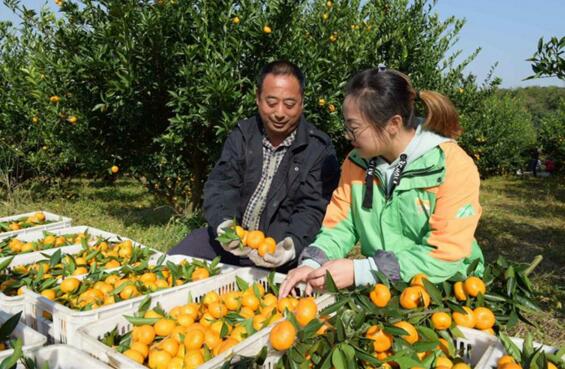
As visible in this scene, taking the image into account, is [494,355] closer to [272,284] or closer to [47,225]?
[272,284]

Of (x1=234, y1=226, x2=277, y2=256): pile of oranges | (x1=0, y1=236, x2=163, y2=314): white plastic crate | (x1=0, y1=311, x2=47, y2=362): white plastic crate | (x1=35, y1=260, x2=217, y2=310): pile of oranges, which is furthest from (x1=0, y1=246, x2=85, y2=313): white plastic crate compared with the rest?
(x1=234, y1=226, x2=277, y2=256): pile of oranges

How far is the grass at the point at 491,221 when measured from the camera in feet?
13.9

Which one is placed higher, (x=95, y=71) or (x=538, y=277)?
(x=95, y=71)

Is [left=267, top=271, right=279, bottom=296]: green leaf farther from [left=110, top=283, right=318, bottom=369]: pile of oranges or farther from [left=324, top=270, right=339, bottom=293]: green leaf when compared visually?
[left=324, top=270, right=339, bottom=293]: green leaf

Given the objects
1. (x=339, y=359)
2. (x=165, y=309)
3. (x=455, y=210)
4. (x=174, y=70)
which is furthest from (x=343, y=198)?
(x=174, y=70)

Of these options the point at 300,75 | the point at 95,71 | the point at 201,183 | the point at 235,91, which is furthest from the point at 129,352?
the point at 201,183

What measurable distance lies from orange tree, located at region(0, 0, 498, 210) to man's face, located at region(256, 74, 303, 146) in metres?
1.56

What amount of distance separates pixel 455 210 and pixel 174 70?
12.1ft

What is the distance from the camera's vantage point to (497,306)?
72.7 inches

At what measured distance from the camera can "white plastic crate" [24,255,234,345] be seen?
1818mm

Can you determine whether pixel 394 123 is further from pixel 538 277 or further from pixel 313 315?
pixel 538 277

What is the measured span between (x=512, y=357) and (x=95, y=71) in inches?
→ 179

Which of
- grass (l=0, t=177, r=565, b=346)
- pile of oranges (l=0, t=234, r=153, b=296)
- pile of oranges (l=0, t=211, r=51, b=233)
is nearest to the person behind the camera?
pile of oranges (l=0, t=234, r=153, b=296)

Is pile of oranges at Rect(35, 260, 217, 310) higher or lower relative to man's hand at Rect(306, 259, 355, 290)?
lower
